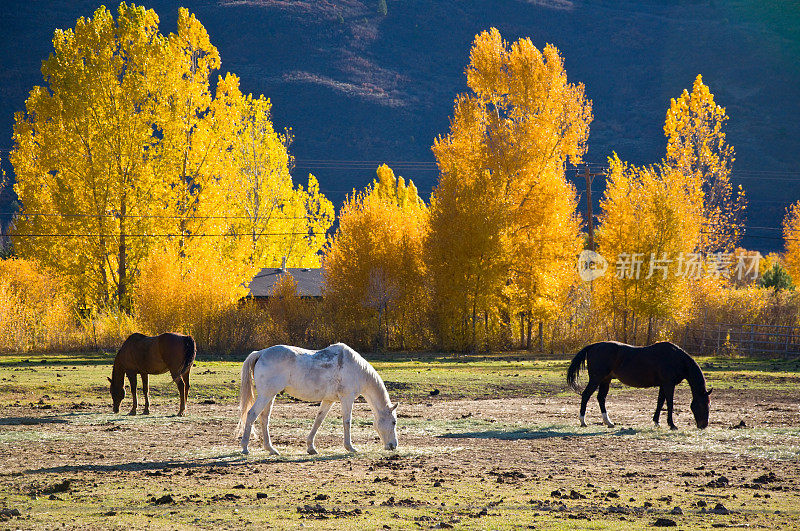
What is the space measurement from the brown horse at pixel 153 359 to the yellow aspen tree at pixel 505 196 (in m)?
22.9

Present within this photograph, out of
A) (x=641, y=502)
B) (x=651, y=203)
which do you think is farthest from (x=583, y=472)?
(x=651, y=203)

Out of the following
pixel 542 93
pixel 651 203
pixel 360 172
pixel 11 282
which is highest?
pixel 360 172

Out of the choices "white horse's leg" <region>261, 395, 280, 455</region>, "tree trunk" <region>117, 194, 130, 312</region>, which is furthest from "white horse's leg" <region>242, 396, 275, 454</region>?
"tree trunk" <region>117, 194, 130, 312</region>

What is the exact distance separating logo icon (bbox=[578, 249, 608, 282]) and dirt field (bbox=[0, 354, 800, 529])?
19.8m

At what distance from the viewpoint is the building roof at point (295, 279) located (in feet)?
161

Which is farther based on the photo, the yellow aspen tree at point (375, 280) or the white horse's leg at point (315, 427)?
the yellow aspen tree at point (375, 280)

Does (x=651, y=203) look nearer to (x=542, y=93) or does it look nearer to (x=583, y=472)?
(x=542, y=93)

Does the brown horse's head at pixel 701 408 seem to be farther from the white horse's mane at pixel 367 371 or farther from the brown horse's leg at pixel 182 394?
the brown horse's leg at pixel 182 394

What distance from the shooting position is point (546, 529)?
8250 mm

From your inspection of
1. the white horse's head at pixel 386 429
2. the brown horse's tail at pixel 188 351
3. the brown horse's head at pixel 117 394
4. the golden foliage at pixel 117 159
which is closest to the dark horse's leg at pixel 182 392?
the brown horse's tail at pixel 188 351

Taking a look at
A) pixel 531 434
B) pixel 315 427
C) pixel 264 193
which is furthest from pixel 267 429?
pixel 264 193

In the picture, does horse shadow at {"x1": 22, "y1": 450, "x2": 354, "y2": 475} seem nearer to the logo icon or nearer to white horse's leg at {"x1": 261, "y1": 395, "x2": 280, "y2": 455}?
white horse's leg at {"x1": 261, "y1": 395, "x2": 280, "y2": 455}

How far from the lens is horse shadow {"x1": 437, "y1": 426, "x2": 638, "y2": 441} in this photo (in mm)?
14961

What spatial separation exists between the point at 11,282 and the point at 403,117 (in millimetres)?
129178
